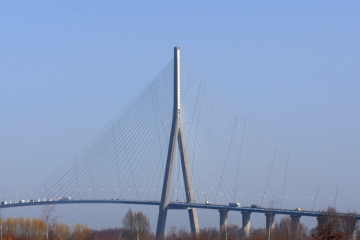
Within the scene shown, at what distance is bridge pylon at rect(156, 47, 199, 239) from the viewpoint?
46.9m

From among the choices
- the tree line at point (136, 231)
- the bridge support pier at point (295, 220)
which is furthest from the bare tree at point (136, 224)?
the bridge support pier at point (295, 220)

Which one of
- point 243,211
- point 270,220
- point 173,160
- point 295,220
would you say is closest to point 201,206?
point 243,211

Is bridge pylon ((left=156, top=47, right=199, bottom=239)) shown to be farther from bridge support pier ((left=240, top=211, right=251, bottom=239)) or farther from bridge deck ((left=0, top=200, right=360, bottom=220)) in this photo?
bridge support pier ((left=240, top=211, right=251, bottom=239))

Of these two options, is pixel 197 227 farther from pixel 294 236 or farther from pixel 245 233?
pixel 294 236

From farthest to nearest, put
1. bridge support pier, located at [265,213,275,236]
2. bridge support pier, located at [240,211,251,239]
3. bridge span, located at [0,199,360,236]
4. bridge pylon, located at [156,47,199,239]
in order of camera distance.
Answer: bridge support pier, located at [240,211,251,239]
bridge pylon, located at [156,47,199,239]
bridge support pier, located at [265,213,275,236]
bridge span, located at [0,199,360,236]

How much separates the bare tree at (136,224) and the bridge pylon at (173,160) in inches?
46.1

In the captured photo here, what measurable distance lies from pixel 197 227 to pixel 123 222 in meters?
6.45

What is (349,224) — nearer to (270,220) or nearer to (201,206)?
(270,220)

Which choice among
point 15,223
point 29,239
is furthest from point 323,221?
point 15,223

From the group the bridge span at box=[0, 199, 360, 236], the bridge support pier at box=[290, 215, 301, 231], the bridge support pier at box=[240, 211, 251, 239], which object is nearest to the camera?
the bridge span at box=[0, 199, 360, 236]

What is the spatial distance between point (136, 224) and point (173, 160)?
6733 mm

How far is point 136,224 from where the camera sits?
49469mm

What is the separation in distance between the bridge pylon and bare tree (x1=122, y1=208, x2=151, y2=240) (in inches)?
46.1

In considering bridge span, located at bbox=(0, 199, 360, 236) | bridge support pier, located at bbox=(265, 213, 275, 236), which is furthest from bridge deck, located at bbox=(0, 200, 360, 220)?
bridge support pier, located at bbox=(265, 213, 275, 236)
